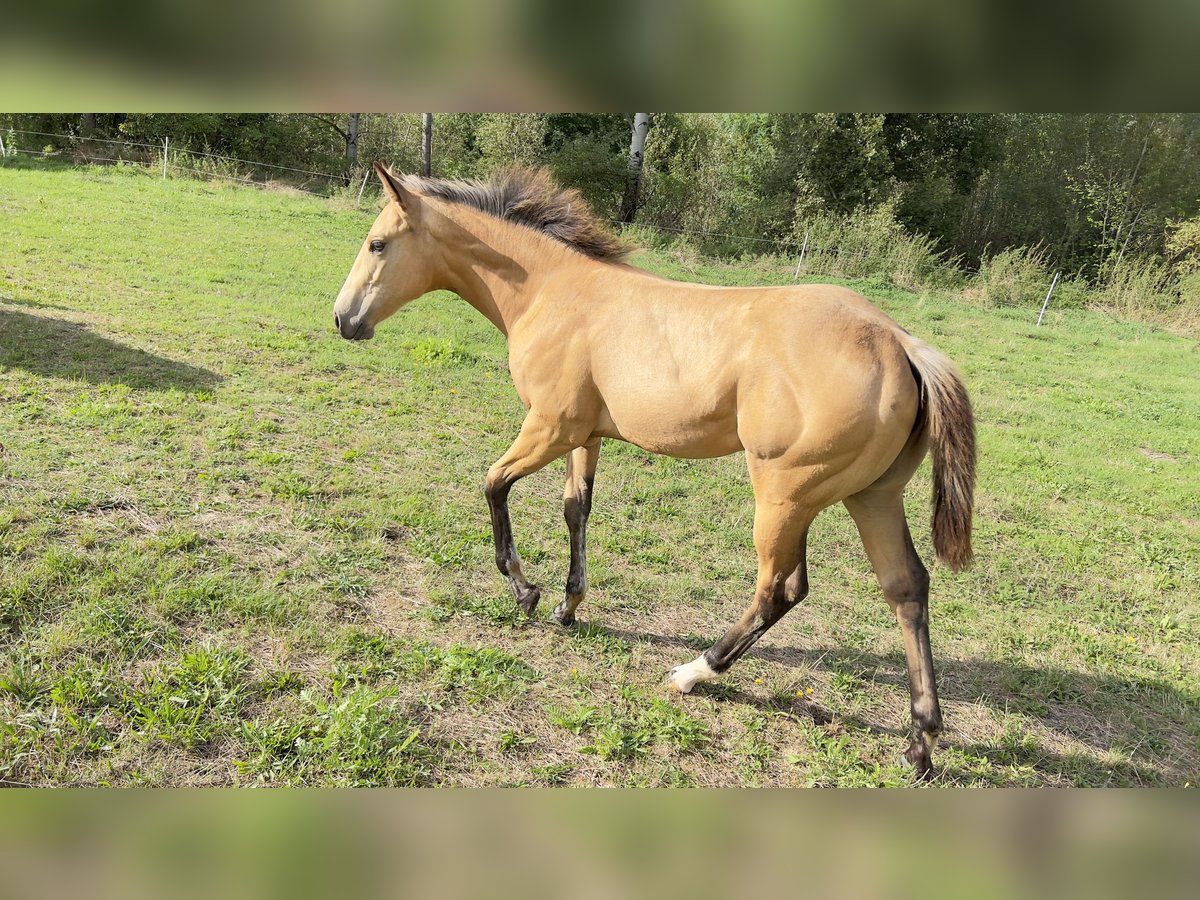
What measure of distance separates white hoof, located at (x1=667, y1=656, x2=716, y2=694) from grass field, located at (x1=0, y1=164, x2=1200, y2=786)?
2.8 inches

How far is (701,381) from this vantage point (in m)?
3.25

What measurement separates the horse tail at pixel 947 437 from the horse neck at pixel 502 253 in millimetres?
2053

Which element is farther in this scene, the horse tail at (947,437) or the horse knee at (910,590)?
the horse knee at (910,590)

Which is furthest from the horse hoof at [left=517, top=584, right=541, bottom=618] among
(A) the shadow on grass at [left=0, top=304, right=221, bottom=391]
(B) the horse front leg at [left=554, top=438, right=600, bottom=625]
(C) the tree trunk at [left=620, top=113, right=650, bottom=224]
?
(C) the tree trunk at [left=620, top=113, right=650, bottom=224]

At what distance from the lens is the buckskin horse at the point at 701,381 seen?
295 cm

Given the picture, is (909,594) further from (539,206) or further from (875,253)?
(875,253)

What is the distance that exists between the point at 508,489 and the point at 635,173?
15762 millimetres

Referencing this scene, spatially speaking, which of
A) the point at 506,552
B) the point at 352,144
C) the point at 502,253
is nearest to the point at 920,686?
the point at 506,552

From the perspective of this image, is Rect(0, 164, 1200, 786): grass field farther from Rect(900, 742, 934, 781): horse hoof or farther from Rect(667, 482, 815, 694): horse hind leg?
Rect(667, 482, 815, 694): horse hind leg

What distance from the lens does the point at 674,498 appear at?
594 centimetres

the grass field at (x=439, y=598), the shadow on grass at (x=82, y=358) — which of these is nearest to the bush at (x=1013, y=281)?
the grass field at (x=439, y=598)

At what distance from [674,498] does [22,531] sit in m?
4.41
